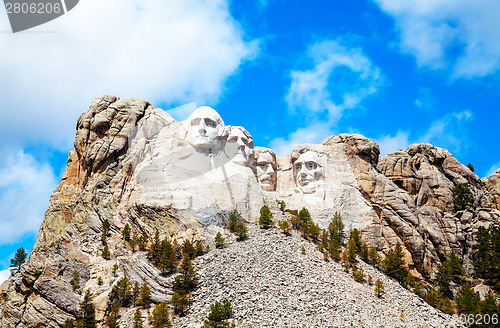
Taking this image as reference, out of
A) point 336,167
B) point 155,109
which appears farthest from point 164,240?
point 336,167

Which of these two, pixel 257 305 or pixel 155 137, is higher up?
pixel 155 137

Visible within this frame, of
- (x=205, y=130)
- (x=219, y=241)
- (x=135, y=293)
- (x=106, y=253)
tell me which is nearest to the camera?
(x=135, y=293)

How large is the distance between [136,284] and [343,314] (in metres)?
14.0

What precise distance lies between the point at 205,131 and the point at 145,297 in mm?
15467

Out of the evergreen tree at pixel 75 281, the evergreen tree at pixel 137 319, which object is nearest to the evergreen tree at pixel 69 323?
the evergreen tree at pixel 75 281

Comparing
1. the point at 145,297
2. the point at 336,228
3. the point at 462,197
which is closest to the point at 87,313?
the point at 145,297

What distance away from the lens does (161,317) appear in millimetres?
43812

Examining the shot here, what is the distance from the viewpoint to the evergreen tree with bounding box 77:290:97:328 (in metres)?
45.0

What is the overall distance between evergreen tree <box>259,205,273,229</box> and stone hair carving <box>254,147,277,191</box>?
6315 mm

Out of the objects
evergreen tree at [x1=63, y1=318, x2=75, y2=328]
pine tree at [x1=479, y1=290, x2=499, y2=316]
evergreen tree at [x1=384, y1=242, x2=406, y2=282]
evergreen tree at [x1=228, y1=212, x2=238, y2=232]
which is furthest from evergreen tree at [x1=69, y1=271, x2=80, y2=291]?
pine tree at [x1=479, y1=290, x2=499, y2=316]

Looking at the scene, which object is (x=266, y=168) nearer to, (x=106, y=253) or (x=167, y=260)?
(x=167, y=260)

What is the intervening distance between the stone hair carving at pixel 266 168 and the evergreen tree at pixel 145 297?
1716 cm

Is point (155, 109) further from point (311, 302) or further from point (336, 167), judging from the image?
point (311, 302)

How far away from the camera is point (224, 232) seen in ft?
174
